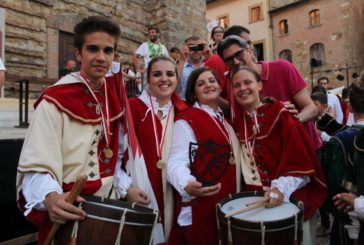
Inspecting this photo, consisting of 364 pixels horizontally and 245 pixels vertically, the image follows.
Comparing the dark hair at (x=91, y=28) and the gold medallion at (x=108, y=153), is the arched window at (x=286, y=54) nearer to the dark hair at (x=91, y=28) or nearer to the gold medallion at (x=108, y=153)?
the dark hair at (x=91, y=28)

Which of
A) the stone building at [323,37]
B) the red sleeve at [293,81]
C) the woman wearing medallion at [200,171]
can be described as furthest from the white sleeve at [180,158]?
the stone building at [323,37]

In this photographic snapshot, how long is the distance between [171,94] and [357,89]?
4.65 feet

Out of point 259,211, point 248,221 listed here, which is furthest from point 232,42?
point 248,221

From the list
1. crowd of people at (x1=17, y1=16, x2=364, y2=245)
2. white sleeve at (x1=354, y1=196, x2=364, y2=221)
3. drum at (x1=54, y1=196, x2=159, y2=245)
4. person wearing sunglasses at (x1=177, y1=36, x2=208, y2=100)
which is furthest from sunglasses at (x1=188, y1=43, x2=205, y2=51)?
drum at (x1=54, y1=196, x2=159, y2=245)

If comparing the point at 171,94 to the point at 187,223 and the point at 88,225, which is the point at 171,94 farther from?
the point at 88,225

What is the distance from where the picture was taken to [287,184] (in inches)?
94.0

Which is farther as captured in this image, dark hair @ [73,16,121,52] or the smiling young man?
dark hair @ [73,16,121,52]

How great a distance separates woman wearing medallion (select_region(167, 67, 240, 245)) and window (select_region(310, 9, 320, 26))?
28664mm

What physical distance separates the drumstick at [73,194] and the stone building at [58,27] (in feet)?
17.2

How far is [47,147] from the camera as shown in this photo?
74.6 inches

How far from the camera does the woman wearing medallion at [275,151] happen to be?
245 centimetres

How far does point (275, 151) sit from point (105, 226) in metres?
1.39

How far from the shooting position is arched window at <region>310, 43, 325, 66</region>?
27.7 m

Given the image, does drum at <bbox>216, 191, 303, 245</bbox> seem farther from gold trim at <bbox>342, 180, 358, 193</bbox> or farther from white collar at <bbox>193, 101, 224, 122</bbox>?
white collar at <bbox>193, 101, 224, 122</bbox>
